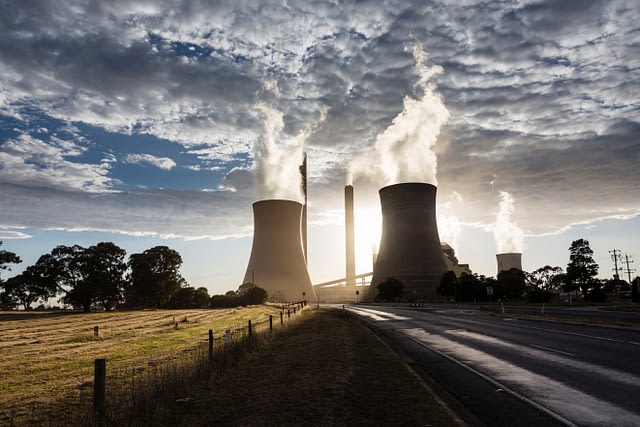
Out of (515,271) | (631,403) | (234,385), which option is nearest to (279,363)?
(234,385)

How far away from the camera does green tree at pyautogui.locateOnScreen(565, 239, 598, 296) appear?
83062mm

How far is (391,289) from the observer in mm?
84375

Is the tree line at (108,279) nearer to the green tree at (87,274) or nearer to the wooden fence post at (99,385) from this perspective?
the green tree at (87,274)

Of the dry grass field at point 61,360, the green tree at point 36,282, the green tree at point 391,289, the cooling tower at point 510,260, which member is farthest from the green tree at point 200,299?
the cooling tower at point 510,260

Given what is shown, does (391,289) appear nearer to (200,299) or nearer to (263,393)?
(200,299)

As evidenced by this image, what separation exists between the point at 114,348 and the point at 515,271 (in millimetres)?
73540

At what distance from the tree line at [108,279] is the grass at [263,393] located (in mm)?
52547

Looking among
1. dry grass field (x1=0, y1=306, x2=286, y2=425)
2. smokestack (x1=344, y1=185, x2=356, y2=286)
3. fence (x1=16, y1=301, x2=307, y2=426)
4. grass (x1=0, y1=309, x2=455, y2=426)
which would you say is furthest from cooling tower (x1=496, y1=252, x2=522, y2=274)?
fence (x1=16, y1=301, x2=307, y2=426)

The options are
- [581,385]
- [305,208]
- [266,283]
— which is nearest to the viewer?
[581,385]

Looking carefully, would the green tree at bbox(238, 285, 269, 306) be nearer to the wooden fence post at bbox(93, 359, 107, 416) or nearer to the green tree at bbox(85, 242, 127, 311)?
the green tree at bbox(85, 242, 127, 311)

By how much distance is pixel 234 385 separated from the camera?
9.06 m

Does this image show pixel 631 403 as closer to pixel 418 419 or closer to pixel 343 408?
pixel 418 419

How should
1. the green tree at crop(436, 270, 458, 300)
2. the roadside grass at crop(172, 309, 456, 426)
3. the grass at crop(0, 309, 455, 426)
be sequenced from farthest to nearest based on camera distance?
1. the green tree at crop(436, 270, 458, 300)
2. the grass at crop(0, 309, 455, 426)
3. the roadside grass at crop(172, 309, 456, 426)

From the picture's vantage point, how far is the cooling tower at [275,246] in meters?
68.5
